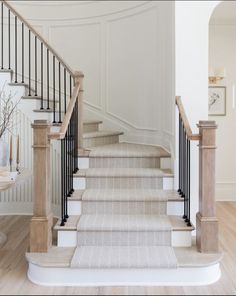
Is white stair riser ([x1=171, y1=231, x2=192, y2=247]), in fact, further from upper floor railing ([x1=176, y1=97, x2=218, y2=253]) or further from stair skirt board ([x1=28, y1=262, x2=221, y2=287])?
stair skirt board ([x1=28, y1=262, x2=221, y2=287])

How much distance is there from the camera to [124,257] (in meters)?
3.14

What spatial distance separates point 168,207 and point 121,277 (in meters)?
0.96

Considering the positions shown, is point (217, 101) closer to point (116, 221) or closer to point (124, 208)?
point (124, 208)

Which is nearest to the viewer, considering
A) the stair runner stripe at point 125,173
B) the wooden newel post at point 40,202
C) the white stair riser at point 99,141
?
the wooden newel post at point 40,202

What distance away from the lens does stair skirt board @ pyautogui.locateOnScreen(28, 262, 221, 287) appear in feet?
10.0

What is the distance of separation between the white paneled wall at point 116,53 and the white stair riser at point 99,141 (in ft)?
1.24

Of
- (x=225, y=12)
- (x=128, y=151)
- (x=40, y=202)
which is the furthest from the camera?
(x=225, y=12)

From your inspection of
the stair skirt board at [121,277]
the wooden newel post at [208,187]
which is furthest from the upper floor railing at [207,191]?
the stair skirt board at [121,277]

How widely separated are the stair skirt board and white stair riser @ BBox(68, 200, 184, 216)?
2.56 feet

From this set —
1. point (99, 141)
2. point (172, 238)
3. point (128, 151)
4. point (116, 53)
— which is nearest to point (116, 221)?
point (172, 238)

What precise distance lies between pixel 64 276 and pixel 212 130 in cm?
173

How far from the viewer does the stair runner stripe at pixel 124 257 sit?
9.93 feet

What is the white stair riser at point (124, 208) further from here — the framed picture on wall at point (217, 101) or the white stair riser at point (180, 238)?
the framed picture on wall at point (217, 101)

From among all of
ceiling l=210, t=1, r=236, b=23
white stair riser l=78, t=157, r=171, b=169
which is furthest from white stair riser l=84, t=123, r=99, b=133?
ceiling l=210, t=1, r=236, b=23
